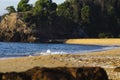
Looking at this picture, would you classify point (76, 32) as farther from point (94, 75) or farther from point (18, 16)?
point (94, 75)

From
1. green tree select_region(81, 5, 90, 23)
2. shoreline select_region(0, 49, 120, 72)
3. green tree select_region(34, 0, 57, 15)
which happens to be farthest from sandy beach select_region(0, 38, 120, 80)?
green tree select_region(34, 0, 57, 15)

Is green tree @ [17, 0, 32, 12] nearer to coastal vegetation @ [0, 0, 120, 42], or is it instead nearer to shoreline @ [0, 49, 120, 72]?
coastal vegetation @ [0, 0, 120, 42]

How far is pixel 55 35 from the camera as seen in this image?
113m

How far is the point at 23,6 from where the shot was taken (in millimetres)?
119438

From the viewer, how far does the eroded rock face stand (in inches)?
324

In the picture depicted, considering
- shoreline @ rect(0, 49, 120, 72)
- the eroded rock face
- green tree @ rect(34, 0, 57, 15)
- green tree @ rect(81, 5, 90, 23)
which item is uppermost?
the eroded rock face

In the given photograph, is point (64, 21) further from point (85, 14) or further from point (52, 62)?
point (52, 62)

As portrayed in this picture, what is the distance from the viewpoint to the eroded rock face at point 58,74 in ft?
27.0

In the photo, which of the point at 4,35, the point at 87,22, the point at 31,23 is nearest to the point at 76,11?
the point at 87,22

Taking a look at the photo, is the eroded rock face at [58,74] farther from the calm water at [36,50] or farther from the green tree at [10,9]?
the green tree at [10,9]

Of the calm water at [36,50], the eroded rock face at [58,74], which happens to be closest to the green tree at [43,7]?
the calm water at [36,50]

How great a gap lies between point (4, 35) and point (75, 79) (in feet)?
347

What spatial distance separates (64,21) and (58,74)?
343ft

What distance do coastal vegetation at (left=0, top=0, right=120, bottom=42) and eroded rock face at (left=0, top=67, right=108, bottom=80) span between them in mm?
98044
